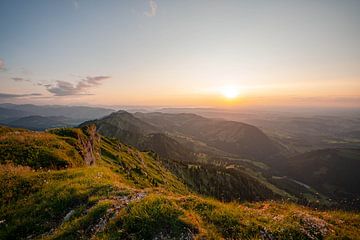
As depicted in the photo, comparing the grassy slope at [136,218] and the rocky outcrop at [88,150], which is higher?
the grassy slope at [136,218]

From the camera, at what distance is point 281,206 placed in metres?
13.7

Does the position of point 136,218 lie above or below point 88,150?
above

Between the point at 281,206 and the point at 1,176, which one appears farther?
the point at 1,176

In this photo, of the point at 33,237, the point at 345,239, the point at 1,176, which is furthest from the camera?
the point at 1,176

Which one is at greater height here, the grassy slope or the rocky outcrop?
the grassy slope

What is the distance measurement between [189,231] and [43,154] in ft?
66.1

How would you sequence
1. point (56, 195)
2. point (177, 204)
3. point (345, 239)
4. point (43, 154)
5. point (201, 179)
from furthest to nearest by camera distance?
point (201, 179)
point (43, 154)
point (56, 195)
point (177, 204)
point (345, 239)

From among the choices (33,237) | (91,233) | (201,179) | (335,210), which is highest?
(91,233)

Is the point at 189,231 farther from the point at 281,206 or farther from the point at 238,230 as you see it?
the point at 281,206

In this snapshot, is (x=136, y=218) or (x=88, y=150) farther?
(x=88, y=150)

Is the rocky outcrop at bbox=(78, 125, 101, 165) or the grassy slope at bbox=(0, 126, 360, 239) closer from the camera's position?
the grassy slope at bbox=(0, 126, 360, 239)

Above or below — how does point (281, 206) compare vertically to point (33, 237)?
below

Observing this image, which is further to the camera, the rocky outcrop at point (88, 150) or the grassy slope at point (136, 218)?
the rocky outcrop at point (88, 150)

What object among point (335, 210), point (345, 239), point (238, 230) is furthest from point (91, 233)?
point (335, 210)
